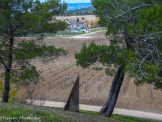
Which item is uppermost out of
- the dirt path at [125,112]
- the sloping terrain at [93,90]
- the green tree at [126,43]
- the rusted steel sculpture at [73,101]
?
the green tree at [126,43]

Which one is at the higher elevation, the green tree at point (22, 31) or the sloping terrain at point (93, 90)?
the green tree at point (22, 31)

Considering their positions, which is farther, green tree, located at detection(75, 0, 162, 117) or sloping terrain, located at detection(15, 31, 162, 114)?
sloping terrain, located at detection(15, 31, 162, 114)

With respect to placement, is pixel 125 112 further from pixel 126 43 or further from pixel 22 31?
pixel 22 31

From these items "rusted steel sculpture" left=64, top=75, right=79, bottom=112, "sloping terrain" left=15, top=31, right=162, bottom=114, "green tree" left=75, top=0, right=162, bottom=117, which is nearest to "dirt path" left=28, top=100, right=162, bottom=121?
"sloping terrain" left=15, top=31, right=162, bottom=114

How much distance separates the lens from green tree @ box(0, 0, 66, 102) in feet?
46.8

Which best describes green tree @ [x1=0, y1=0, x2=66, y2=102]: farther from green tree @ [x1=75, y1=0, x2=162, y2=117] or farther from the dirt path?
the dirt path

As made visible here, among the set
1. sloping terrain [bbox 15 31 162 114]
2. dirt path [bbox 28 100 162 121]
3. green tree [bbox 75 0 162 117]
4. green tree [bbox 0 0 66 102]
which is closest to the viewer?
green tree [bbox 75 0 162 117]

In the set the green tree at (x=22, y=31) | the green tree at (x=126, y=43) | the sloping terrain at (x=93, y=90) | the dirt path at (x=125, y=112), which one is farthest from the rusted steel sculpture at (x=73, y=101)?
the sloping terrain at (x=93, y=90)

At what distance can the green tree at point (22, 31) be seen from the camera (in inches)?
561

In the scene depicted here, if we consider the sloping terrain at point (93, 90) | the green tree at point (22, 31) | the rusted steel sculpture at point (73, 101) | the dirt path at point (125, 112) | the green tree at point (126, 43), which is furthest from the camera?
the sloping terrain at point (93, 90)

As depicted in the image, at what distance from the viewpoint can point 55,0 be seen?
16703mm

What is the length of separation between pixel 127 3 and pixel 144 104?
10801 mm

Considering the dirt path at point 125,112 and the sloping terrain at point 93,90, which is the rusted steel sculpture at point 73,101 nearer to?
the dirt path at point 125,112

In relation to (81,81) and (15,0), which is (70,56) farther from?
(15,0)
